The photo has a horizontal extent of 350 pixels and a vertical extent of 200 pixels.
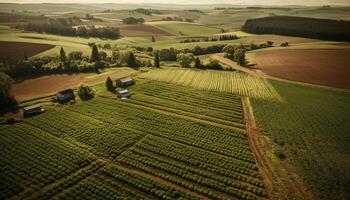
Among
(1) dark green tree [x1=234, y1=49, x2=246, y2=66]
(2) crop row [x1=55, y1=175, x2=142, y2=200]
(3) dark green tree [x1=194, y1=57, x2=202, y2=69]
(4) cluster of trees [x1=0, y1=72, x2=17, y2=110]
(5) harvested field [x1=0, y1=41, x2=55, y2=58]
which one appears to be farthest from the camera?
(1) dark green tree [x1=234, y1=49, x2=246, y2=66]

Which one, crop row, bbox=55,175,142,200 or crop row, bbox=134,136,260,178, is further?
crop row, bbox=134,136,260,178

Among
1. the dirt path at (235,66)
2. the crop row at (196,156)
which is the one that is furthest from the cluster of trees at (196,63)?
the crop row at (196,156)

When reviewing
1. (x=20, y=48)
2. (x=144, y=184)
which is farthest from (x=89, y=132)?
(x=20, y=48)

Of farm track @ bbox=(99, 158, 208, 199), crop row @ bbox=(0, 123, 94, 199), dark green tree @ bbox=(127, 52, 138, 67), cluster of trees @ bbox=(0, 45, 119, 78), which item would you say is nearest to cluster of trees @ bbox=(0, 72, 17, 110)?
crop row @ bbox=(0, 123, 94, 199)

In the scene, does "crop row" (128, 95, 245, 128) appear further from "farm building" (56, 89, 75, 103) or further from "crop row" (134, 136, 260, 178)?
"farm building" (56, 89, 75, 103)

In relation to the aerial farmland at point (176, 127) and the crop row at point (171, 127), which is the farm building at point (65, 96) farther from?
the crop row at point (171, 127)

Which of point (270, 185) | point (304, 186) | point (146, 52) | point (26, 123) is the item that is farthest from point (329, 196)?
point (146, 52)
